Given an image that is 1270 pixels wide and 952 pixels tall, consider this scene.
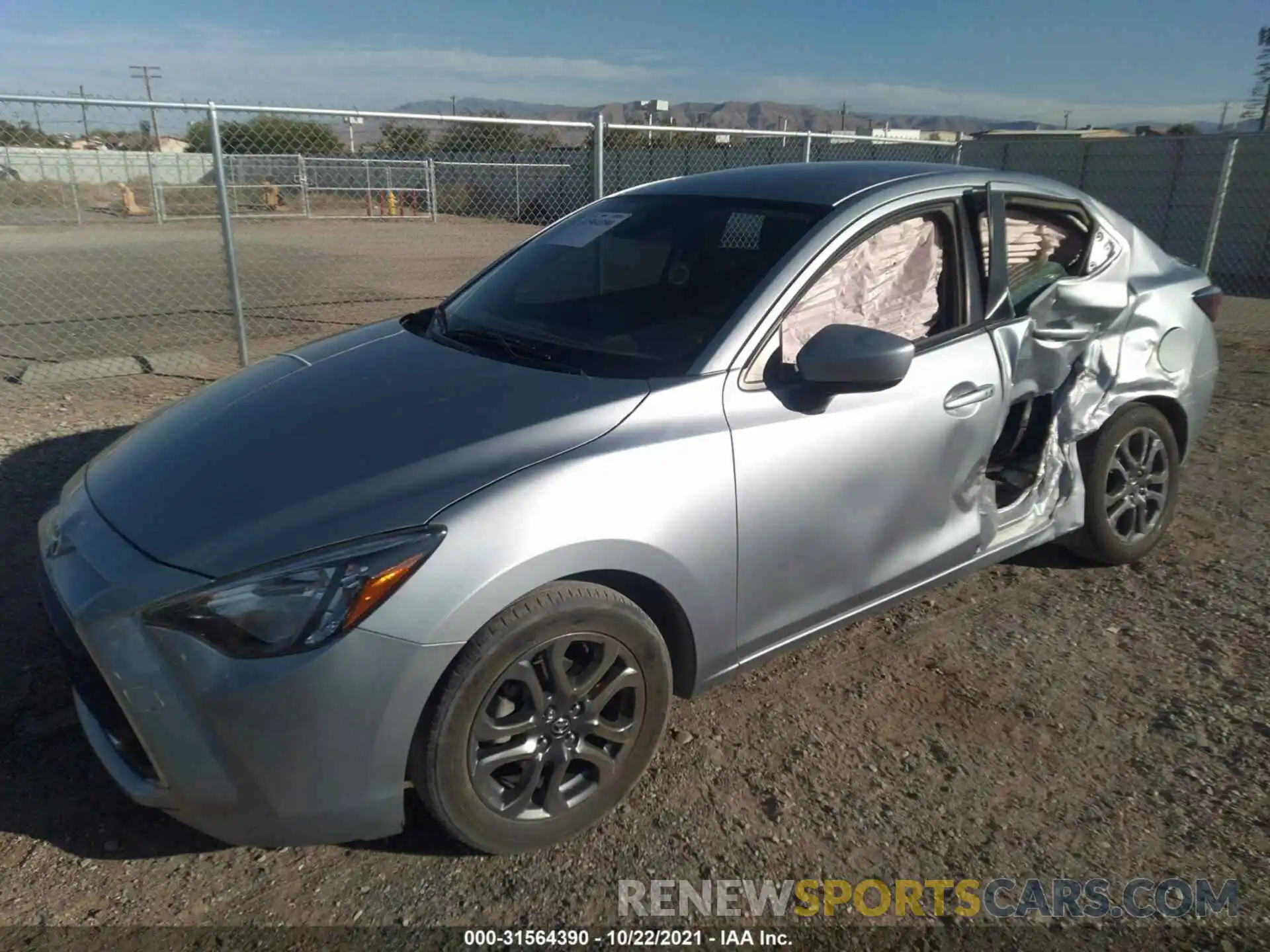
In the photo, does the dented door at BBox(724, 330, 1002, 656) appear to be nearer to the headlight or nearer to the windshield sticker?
the headlight

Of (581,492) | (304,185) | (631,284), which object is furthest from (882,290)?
(304,185)

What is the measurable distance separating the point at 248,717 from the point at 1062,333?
3184 millimetres

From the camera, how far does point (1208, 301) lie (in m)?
4.15

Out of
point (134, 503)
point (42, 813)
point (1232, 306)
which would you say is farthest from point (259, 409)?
point (1232, 306)

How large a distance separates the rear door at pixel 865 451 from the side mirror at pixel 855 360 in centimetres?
10

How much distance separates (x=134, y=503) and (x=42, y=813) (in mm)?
929

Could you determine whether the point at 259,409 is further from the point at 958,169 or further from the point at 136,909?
the point at 958,169

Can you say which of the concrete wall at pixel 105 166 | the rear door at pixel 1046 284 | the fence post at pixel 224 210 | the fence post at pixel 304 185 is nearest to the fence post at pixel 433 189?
the fence post at pixel 304 185

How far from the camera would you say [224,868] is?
2.35m

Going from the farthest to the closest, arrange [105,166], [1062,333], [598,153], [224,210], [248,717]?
Answer: [105,166], [598,153], [224,210], [1062,333], [248,717]

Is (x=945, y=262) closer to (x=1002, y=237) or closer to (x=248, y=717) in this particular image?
(x=1002, y=237)

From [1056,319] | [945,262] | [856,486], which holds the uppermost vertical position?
[945,262]

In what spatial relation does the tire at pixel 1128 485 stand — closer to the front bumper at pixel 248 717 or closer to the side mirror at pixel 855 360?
the side mirror at pixel 855 360

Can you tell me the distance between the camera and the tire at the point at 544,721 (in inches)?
84.3
